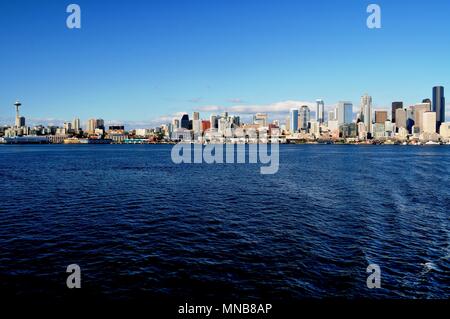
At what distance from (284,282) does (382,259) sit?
336 inches

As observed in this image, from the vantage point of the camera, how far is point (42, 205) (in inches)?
1609

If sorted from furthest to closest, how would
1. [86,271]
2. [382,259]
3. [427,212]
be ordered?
[427,212]
[382,259]
[86,271]

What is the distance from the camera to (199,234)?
29.3 m

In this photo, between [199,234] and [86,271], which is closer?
[86,271]

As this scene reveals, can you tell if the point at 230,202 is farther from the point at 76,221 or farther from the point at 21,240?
the point at 21,240

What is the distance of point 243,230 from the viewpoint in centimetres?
3069

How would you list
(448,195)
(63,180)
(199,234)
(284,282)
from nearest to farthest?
1. (284,282)
2. (199,234)
3. (448,195)
4. (63,180)

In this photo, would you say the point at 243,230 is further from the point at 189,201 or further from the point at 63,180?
the point at 63,180

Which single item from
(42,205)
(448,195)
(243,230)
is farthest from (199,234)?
(448,195)

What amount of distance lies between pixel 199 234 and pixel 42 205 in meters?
22.9

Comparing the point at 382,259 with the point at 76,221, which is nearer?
the point at 382,259
